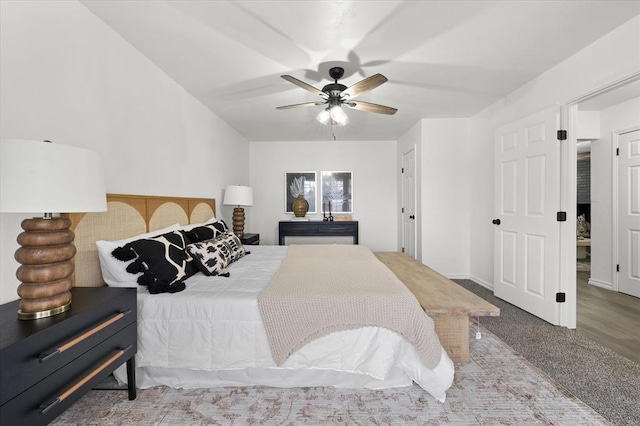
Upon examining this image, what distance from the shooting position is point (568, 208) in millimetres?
2510

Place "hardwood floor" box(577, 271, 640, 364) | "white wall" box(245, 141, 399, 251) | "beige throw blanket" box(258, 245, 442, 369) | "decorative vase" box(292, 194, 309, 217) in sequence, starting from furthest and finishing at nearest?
"white wall" box(245, 141, 399, 251)
"decorative vase" box(292, 194, 309, 217)
"hardwood floor" box(577, 271, 640, 364)
"beige throw blanket" box(258, 245, 442, 369)

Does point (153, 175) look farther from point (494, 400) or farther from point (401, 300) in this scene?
point (494, 400)

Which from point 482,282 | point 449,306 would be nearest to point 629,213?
point 482,282

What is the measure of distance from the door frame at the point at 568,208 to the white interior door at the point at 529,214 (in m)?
0.04

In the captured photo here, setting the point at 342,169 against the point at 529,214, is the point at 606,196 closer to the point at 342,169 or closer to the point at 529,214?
the point at 529,214

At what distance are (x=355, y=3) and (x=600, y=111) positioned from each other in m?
3.90

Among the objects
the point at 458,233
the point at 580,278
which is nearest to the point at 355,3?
the point at 458,233

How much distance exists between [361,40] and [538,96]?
6.53ft

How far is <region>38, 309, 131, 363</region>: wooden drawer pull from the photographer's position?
3.36 ft

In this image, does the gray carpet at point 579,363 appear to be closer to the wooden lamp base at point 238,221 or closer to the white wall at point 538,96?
the white wall at point 538,96

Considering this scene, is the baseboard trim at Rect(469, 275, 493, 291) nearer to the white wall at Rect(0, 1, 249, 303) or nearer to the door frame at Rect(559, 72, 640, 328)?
the door frame at Rect(559, 72, 640, 328)

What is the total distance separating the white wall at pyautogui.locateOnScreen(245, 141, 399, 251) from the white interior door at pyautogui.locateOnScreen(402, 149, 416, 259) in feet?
1.39

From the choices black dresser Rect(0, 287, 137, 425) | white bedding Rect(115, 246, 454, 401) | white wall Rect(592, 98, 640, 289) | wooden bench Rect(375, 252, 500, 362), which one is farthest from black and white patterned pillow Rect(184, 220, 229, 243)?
white wall Rect(592, 98, 640, 289)

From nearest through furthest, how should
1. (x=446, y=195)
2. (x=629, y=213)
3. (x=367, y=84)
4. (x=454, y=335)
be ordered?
(x=454, y=335), (x=367, y=84), (x=629, y=213), (x=446, y=195)
